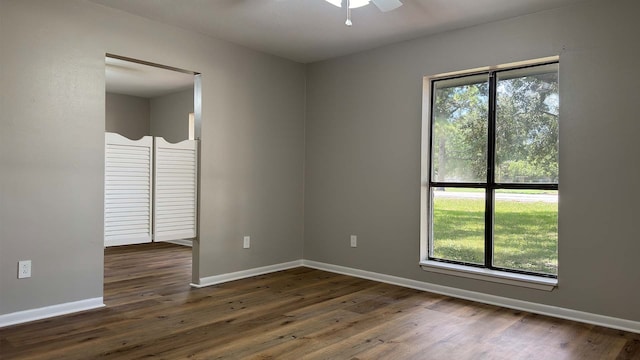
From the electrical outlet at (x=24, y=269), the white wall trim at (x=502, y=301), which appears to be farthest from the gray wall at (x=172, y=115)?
the electrical outlet at (x=24, y=269)

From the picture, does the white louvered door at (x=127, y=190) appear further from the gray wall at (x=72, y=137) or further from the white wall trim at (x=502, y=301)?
the white wall trim at (x=502, y=301)

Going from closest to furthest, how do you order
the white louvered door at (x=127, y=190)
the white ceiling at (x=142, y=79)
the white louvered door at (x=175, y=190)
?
1. the white louvered door at (x=127, y=190)
2. the white louvered door at (x=175, y=190)
3. the white ceiling at (x=142, y=79)

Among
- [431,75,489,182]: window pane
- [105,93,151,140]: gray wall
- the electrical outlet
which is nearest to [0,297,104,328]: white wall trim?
the electrical outlet

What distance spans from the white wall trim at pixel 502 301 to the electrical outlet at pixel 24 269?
2.87m

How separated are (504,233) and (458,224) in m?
0.42

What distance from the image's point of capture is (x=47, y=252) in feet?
10.6

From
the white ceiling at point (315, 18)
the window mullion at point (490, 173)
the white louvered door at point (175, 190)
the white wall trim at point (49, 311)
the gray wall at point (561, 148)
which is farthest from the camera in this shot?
the white louvered door at point (175, 190)

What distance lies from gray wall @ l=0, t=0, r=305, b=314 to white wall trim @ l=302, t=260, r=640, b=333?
4.39 ft

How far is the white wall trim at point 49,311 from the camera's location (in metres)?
3.06

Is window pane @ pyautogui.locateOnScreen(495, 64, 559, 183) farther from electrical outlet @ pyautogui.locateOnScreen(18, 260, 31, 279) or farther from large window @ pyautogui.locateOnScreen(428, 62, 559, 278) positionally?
electrical outlet @ pyautogui.locateOnScreen(18, 260, 31, 279)

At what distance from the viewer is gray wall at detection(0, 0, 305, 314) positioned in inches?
122

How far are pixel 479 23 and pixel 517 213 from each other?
1.65m

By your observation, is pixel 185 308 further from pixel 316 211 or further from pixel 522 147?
pixel 522 147

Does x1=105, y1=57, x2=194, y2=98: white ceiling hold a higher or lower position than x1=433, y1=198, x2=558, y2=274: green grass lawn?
higher
